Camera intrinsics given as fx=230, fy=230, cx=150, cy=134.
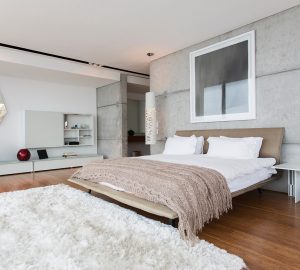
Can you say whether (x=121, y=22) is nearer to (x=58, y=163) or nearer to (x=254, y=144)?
(x=254, y=144)

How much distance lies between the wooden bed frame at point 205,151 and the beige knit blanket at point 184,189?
0.06m

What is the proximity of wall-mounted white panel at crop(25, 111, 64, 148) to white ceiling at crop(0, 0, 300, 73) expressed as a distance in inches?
71.0

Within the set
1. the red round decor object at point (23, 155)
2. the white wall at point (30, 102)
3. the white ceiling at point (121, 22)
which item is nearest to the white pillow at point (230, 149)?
the white ceiling at point (121, 22)

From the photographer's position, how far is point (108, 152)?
679 cm

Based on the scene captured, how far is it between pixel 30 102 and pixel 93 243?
527cm

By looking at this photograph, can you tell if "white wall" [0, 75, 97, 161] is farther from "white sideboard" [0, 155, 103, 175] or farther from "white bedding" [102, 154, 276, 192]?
"white bedding" [102, 154, 276, 192]

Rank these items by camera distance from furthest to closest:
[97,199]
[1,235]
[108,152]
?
[108,152], [97,199], [1,235]

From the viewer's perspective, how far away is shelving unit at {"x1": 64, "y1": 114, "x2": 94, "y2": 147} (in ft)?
21.9

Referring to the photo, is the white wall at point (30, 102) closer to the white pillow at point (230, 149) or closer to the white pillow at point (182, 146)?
the white pillow at point (182, 146)

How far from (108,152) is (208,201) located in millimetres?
5030

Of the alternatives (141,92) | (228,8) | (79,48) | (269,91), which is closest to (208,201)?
(269,91)

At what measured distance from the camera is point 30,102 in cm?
600

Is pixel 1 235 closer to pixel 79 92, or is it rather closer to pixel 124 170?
pixel 124 170

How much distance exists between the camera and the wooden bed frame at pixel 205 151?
202cm
